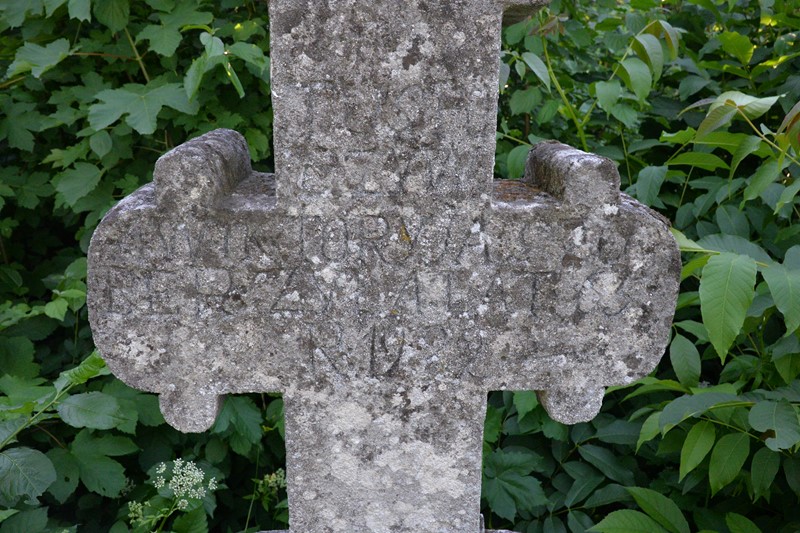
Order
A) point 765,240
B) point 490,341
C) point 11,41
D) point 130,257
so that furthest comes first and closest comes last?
point 11,41 < point 765,240 < point 490,341 < point 130,257

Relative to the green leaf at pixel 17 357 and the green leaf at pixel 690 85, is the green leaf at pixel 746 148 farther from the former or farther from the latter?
the green leaf at pixel 17 357

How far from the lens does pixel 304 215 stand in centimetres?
149

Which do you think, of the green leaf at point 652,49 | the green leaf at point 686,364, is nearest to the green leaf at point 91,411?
the green leaf at point 686,364

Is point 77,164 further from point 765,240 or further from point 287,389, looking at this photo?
point 765,240

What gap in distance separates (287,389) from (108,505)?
5.31 ft

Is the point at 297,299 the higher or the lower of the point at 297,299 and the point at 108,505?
the higher

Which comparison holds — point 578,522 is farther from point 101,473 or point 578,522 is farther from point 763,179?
point 101,473

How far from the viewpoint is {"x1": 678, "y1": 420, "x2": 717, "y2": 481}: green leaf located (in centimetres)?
201

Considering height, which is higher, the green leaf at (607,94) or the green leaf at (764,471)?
the green leaf at (607,94)

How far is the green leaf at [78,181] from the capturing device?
2475 millimetres

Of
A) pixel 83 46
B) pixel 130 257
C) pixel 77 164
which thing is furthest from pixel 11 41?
pixel 130 257

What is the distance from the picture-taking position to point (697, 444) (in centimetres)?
204

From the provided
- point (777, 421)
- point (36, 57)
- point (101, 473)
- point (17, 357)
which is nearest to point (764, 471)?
point (777, 421)

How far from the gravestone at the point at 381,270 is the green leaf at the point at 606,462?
891mm
